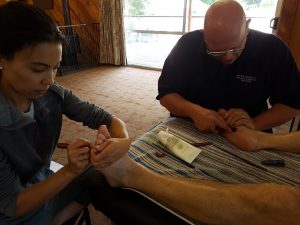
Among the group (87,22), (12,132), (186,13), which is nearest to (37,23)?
(12,132)

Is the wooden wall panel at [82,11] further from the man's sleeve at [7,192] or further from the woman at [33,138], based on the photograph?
the man's sleeve at [7,192]

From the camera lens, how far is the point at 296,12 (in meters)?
2.18

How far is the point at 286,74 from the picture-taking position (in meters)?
1.11

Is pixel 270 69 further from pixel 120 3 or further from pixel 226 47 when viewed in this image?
pixel 120 3

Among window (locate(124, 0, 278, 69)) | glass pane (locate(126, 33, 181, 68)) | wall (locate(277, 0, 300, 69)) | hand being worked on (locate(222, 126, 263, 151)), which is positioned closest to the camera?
hand being worked on (locate(222, 126, 263, 151))

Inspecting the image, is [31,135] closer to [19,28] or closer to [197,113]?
[19,28]

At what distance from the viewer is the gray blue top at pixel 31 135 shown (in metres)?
0.63

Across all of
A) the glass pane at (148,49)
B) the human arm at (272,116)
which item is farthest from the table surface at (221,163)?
the glass pane at (148,49)

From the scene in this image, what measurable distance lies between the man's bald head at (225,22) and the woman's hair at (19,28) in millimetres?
627

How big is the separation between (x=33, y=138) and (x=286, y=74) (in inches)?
43.4

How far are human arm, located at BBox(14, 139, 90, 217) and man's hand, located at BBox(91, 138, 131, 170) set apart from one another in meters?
0.03

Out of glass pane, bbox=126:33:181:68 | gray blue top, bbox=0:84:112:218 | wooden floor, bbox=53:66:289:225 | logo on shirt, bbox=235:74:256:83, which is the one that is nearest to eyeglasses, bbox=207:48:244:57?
logo on shirt, bbox=235:74:256:83

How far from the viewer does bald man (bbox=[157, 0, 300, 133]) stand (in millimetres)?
983

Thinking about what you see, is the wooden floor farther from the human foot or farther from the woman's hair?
the woman's hair
